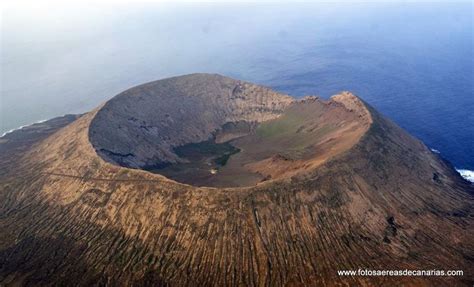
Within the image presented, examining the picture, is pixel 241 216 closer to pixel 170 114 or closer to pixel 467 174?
pixel 170 114

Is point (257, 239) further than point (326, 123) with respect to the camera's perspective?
No

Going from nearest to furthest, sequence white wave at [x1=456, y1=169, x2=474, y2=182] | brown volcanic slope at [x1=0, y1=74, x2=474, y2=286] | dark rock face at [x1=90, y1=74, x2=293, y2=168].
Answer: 1. brown volcanic slope at [x1=0, y1=74, x2=474, y2=286]
2. dark rock face at [x1=90, y1=74, x2=293, y2=168]
3. white wave at [x1=456, y1=169, x2=474, y2=182]

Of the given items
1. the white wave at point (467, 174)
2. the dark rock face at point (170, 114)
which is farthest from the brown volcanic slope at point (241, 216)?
the white wave at point (467, 174)

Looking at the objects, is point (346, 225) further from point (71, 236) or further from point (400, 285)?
point (71, 236)

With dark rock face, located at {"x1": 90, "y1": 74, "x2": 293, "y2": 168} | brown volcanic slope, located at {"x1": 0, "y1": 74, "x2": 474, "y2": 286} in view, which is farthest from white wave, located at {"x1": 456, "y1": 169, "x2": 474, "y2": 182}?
dark rock face, located at {"x1": 90, "y1": 74, "x2": 293, "y2": 168}

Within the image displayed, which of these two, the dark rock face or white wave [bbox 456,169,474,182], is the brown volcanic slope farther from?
white wave [bbox 456,169,474,182]

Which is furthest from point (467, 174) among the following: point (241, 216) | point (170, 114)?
point (170, 114)

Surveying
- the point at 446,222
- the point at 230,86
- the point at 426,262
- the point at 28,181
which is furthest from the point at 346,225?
the point at 230,86

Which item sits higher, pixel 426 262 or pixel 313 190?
pixel 313 190

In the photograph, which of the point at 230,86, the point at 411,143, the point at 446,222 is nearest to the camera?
the point at 446,222
